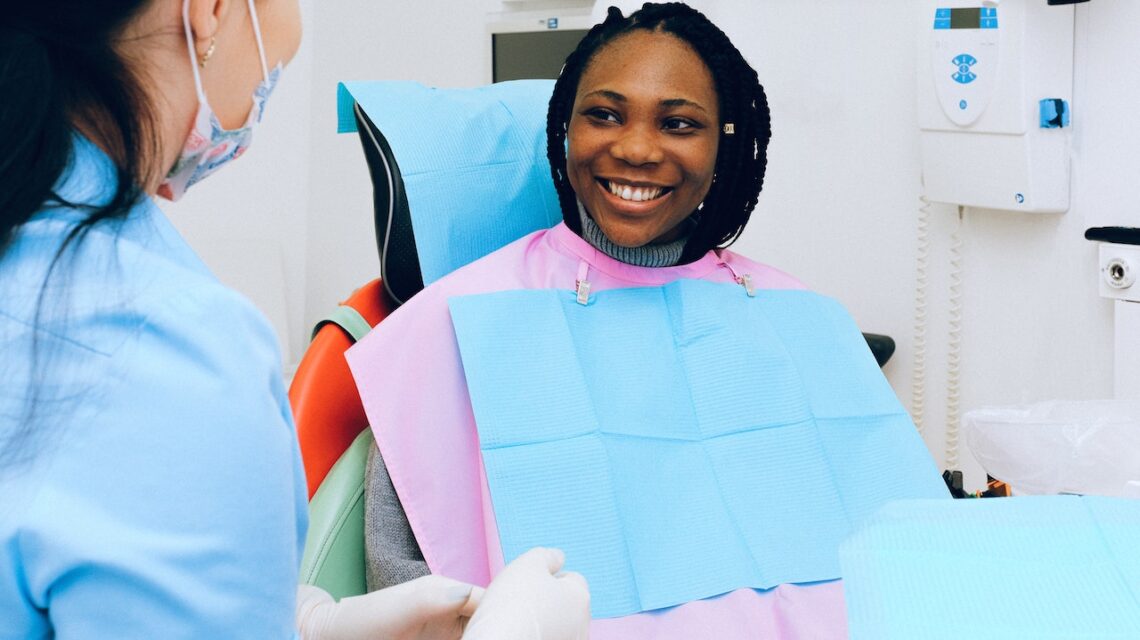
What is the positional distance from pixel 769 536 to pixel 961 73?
1142 mm

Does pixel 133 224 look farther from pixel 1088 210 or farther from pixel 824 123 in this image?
pixel 824 123

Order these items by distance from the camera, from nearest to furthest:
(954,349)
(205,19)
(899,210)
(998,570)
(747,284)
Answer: (205,19) < (998,570) < (747,284) < (954,349) < (899,210)

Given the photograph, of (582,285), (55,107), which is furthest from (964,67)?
(55,107)

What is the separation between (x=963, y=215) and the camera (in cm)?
237

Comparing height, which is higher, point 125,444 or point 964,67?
point 964,67

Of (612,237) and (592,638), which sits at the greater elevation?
(612,237)

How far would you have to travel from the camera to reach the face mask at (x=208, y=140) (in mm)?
771

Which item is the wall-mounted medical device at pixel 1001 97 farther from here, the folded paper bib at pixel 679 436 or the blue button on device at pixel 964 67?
the folded paper bib at pixel 679 436

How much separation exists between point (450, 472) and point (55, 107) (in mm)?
899

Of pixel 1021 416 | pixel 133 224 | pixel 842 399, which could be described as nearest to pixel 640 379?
pixel 842 399

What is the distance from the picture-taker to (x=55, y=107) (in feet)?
2.10

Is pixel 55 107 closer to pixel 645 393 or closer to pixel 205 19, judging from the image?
pixel 205 19

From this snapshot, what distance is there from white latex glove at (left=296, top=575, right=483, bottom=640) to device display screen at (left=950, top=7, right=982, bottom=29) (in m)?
1.58

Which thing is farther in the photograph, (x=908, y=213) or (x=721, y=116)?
(x=908, y=213)
